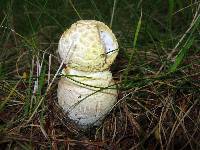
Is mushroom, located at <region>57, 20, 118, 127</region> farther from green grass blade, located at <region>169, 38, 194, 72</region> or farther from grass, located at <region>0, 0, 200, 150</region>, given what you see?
green grass blade, located at <region>169, 38, 194, 72</region>

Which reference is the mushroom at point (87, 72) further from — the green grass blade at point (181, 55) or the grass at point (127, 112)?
the green grass blade at point (181, 55)

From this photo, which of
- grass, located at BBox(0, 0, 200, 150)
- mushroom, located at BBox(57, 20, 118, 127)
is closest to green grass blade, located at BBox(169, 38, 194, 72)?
grass, located at BBox(0, 0, 200, 150)

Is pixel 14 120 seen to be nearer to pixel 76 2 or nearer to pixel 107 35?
pixel 107 35

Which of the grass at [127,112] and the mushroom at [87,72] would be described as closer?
the mushroom at [87,72]

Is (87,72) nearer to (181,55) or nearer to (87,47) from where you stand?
(87,47)

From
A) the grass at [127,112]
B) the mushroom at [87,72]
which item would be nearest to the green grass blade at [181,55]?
the grass at [127,112]

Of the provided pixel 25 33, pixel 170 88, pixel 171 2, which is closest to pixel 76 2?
pixel 25 33

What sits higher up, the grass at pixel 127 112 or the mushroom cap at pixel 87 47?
the mushroom cap at pixel 87 47

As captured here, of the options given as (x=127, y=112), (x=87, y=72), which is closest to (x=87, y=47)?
(x=87, y=72)
